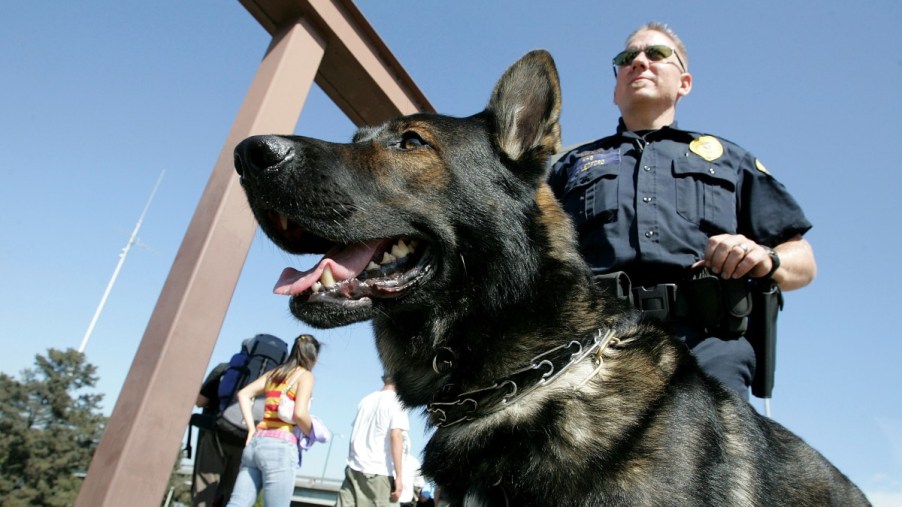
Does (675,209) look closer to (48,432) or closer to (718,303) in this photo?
(718,303)

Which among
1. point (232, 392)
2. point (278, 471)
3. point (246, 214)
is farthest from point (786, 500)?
point (232, 392)

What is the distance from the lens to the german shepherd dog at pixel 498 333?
162 cm

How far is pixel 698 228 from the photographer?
8.31 feet

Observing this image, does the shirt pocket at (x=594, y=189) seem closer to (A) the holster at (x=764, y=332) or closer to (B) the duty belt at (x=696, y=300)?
(B) the duty belt at (x=696, y=300)

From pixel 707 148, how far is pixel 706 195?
0.96 ft

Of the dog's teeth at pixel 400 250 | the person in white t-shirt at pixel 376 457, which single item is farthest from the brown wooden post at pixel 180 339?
the person in white t-shirt at pixel 376 457

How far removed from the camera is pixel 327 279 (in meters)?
1.95

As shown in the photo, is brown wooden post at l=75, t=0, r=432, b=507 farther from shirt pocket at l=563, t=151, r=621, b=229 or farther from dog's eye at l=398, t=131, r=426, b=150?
shirt pocket at l=563, t=151, r=621, b=229

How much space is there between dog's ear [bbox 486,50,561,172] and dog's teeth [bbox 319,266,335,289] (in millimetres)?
899

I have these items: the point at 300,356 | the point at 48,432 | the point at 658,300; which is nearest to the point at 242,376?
the point at 300,356

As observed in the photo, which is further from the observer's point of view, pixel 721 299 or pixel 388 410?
pixel 388 410

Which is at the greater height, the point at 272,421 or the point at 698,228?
the point at 698,228

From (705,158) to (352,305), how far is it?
1819 millimetres

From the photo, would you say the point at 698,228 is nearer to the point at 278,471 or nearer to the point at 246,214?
the point at 246,214
